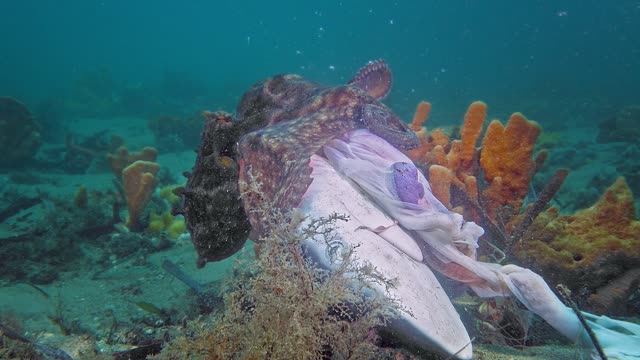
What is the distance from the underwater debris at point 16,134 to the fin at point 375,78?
1342 centimetres

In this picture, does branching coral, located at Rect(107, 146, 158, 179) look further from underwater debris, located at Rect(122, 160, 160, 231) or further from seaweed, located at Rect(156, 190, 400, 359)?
seaweed, located at Rect(156, 190, 400, 359)

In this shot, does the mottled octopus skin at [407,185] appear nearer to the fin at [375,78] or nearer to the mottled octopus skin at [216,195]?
the mottled octopus skin at [216,195]

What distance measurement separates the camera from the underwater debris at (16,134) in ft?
40.8

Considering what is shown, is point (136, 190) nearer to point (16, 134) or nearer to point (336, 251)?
point (336, 251)

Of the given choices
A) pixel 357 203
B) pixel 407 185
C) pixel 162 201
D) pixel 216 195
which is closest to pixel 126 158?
pixel 162 201

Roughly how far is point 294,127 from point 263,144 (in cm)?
38

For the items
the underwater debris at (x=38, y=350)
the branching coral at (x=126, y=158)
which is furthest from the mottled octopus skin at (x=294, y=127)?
the branching coral at (x=126, y=158)

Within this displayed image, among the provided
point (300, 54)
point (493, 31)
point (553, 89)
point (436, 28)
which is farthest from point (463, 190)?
point (493, 31)

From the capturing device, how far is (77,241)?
5.95 metres

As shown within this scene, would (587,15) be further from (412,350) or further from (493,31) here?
(412,350)

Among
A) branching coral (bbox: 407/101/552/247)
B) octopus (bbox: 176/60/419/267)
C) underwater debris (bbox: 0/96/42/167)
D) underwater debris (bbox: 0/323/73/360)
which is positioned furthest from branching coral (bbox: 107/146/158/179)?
branching coral (bbox: 407/101/552/247)

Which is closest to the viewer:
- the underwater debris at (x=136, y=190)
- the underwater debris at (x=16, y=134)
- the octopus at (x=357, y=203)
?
the octopus at (x=357, y=203)

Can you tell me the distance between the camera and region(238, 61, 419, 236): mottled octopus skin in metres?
2.76

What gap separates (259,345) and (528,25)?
317ft
